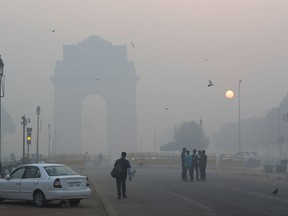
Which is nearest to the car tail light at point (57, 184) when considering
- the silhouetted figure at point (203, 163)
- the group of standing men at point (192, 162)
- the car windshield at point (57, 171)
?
the car windshield at point (57, 171)

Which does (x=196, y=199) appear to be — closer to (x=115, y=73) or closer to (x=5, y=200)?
(x=5, y=200)

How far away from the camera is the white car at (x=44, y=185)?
18594 mm

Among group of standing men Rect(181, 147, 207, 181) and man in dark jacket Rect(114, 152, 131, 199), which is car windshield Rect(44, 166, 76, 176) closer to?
man in dark jacket Rect(114, 152, 131, 199)

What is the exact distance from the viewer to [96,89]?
143000mm

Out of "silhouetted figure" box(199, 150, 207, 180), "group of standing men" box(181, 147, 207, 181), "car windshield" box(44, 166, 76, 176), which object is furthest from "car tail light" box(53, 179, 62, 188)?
"silhouetted figure" box(199, 150, 207, 180)

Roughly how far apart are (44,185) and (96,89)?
124762 millimetres

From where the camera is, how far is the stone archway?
137 m

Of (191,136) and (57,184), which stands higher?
(191,136)

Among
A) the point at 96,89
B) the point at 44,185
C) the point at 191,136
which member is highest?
the point at 96,89

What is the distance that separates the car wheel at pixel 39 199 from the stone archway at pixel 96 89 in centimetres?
11454

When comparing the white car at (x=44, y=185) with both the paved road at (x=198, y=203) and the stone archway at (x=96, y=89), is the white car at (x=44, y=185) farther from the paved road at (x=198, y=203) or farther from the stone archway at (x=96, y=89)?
the stone archway at (x=96, y=89)

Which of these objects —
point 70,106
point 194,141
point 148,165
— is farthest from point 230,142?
point 148,165

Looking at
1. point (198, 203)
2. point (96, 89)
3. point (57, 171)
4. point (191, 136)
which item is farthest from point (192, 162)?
point (96, 89)

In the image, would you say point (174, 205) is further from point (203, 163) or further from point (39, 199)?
point (203, 163)
